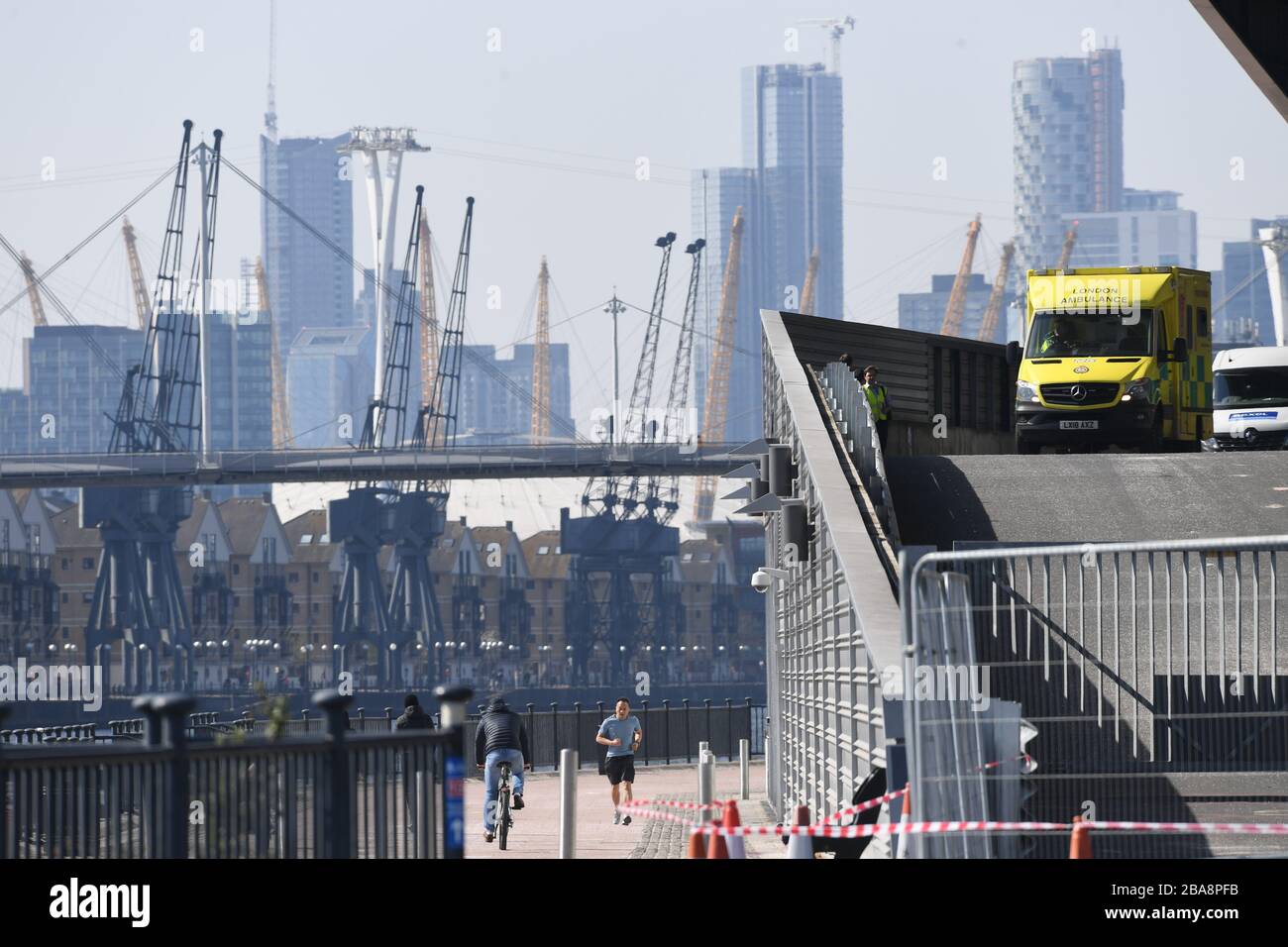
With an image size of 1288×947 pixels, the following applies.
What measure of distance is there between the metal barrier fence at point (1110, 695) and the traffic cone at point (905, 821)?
12 centimetres

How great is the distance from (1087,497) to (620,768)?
5744mm

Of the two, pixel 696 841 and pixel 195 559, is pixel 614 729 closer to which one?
pixel 696 841

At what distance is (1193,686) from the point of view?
11195 millimetres

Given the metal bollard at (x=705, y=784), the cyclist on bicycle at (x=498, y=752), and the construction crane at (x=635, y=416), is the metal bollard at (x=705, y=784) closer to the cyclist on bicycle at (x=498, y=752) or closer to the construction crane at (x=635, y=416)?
the cyclist on bicycle at (x=498, y=752)

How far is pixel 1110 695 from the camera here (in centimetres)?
1147

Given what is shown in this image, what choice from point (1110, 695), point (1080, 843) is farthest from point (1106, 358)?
point (1080, 843)

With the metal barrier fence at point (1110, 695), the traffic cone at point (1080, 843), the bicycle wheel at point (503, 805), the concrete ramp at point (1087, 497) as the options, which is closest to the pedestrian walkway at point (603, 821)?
the bicycle wheel at point (503, 805)

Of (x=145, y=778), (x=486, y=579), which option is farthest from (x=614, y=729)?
(x=486, y=579)

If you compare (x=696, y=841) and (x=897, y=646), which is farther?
(x=897, y=646)

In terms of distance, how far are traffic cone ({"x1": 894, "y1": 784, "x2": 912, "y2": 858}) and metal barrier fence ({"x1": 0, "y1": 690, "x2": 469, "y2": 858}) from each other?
220cm

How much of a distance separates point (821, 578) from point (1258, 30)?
12394 mm

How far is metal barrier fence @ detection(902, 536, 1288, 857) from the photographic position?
31.4ft

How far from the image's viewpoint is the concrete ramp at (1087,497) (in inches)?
710

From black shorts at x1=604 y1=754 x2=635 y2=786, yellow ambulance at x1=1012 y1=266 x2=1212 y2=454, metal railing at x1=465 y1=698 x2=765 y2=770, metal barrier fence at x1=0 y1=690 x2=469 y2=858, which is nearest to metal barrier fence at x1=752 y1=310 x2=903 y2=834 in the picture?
black shorts at x1=604 y1=754 x2=635 y2=786
